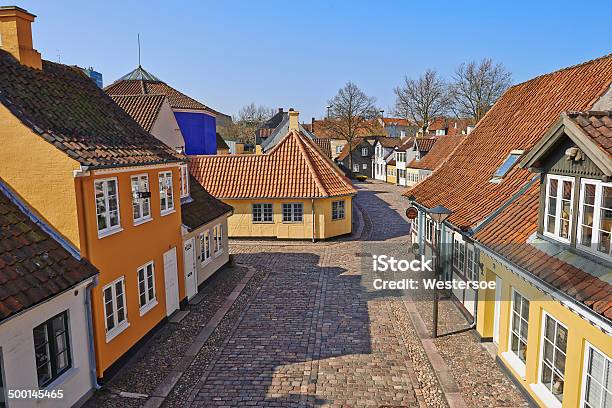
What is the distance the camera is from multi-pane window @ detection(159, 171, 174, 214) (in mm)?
12908

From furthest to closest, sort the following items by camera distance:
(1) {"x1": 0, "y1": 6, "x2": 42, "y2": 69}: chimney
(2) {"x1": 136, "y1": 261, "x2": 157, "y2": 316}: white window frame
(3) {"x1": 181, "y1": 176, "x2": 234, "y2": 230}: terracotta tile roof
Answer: (3) {"x1": 181, "y1": 176, "x2": 234, "y2": 230}: terracotta tile roof
(2) {"x1": 136, "y1": 261, "x2": 157, "y2": 316}: white window frame
(1) {"x1": 0, "y1": 6, "x2": 42, "y2": 69}: chimney

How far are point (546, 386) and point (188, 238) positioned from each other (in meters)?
11.1

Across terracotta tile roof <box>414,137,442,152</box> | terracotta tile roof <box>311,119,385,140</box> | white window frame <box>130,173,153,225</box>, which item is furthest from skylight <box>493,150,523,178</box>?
terracotta tile roof <box>311,119,385,140</box>

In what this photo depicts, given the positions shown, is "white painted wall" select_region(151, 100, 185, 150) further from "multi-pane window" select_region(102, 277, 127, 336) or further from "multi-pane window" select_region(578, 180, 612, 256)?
"multi-pane window" select_region(578, 180, 612, 256)

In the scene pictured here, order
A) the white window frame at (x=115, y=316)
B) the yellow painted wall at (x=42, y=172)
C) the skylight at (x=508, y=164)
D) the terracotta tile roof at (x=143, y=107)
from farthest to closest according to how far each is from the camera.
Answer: the terracotta tile roof at (x=143, y=107) < the skylight at (x=508, y=164) < the white window frame at (x=115, y=316) < the yellow painted wall at (x=42, y=172)

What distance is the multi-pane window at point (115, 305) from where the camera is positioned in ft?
32.9

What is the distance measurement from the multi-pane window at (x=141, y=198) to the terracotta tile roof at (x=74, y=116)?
57cm

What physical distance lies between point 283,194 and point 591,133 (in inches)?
755

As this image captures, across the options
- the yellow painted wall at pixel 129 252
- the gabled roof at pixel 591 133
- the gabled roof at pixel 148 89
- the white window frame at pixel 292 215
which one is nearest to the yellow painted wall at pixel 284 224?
the white window frame at pixel 292 215

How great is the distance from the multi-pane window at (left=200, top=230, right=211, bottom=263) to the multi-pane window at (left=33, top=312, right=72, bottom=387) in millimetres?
8083

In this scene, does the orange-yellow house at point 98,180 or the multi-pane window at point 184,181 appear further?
the multi-pane window at point 184,181

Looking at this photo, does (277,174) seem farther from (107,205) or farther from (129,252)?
(107,205)

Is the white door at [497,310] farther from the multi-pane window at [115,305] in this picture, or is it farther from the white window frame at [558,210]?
the multi-pane window at [115,305]

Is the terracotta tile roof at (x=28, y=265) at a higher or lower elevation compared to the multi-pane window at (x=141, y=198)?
lower
